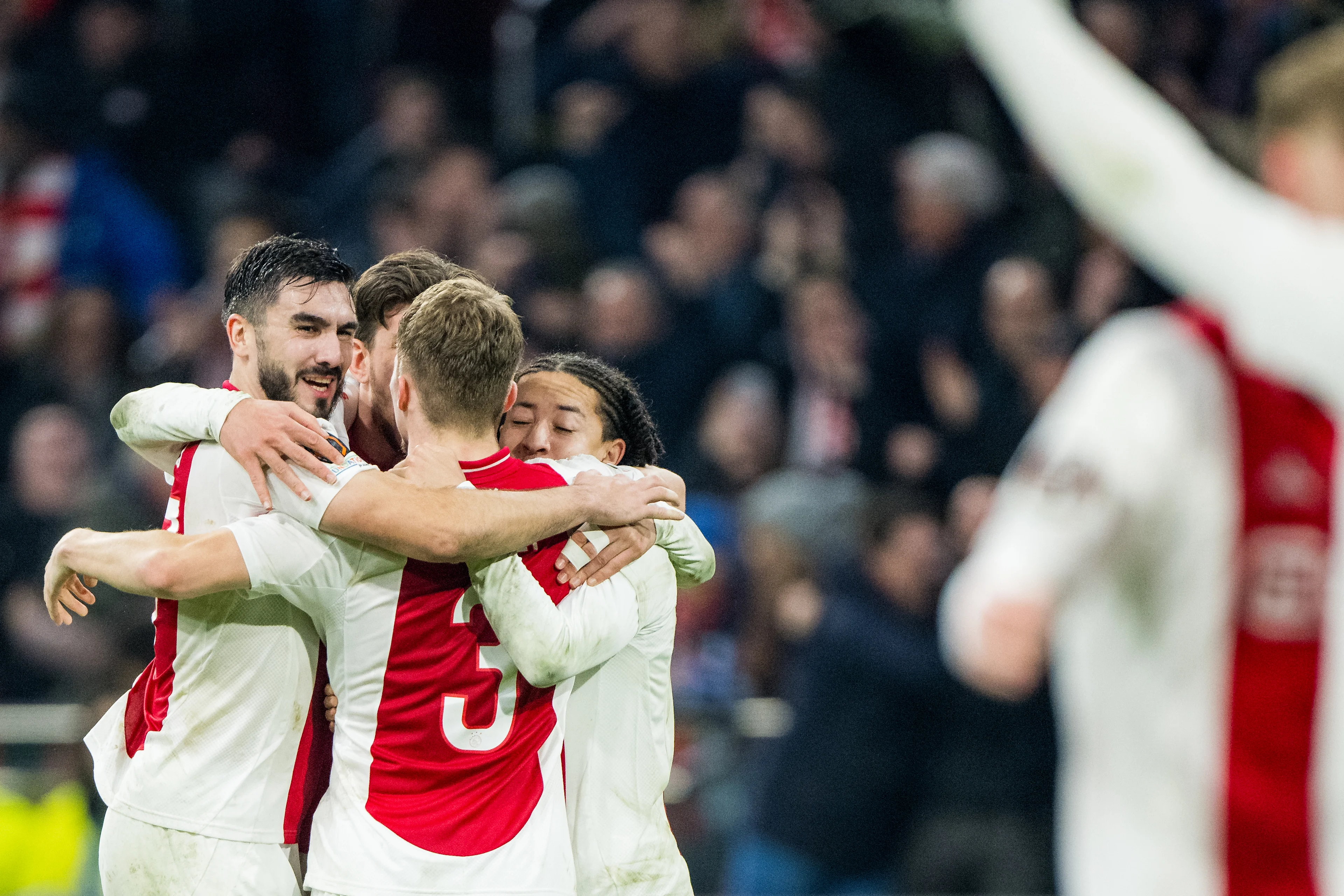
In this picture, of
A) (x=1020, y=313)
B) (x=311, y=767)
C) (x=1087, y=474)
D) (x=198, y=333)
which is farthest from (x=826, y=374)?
(x=1087, y=474)

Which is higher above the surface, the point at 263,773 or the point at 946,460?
the point at 263,773

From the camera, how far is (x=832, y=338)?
24.8ft

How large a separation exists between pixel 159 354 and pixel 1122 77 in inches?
289

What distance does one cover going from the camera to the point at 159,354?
857cm

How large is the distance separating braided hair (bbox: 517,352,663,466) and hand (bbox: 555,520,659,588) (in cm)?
33

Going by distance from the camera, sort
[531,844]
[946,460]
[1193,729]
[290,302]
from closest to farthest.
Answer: [1193,729], [531,844], [290,302], [946,460]

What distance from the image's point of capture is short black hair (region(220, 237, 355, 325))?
342cm

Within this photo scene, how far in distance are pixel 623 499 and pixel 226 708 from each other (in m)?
0.89

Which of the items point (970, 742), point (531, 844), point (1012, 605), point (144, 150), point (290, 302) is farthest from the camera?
point (144, 150)

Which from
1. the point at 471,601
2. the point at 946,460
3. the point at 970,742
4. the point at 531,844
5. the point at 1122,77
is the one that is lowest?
the point at 970,742

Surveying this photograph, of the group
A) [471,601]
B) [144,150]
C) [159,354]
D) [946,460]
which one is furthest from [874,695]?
[144,150]

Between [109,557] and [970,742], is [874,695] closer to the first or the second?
[970,742]

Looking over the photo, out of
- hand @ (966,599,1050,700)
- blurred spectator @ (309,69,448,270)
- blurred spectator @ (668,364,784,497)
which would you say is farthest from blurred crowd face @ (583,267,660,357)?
hand @ (966,599,1050,700)

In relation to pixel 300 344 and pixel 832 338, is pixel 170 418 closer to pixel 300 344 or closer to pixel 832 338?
pixel 300 344
